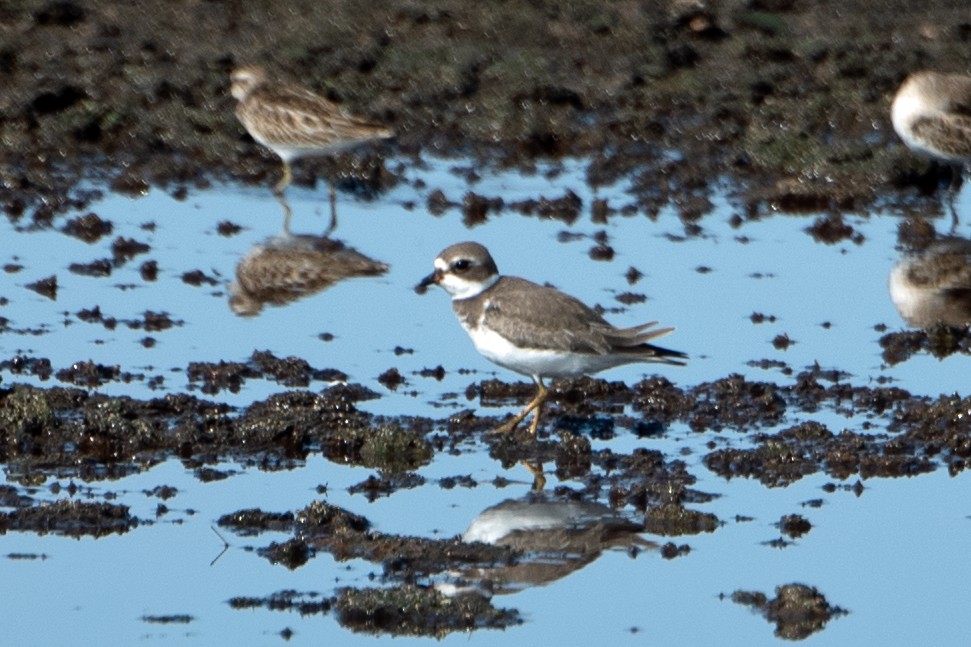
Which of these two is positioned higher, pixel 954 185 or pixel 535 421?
pixel 954 185

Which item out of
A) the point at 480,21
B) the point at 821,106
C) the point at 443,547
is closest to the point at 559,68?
the point at 480,21

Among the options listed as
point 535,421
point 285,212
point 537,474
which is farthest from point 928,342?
point 285,212

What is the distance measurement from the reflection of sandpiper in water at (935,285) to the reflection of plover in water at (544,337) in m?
3.49

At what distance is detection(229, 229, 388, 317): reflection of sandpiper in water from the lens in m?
14.8

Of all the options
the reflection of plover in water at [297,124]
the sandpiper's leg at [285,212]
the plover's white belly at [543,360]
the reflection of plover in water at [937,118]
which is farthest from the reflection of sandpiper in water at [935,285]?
the sandpiper's leg at [285,212]

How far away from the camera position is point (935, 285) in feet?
51.2

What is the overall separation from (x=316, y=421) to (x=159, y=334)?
8.38 feet

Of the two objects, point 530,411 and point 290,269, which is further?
point 290,269

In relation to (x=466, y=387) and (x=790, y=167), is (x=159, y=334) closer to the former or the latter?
(x=466, y=387)

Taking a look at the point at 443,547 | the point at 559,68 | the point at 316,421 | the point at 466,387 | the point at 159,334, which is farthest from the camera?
the point at 559,68

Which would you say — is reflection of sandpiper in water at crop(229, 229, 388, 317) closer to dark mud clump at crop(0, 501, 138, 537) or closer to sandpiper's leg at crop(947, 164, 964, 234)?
dark mud clump at crop(0, 501, 138, 537)

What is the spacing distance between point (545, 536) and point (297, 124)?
26.7 feet

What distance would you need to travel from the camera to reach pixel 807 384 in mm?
12883

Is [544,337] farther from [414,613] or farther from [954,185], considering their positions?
[954,185]
